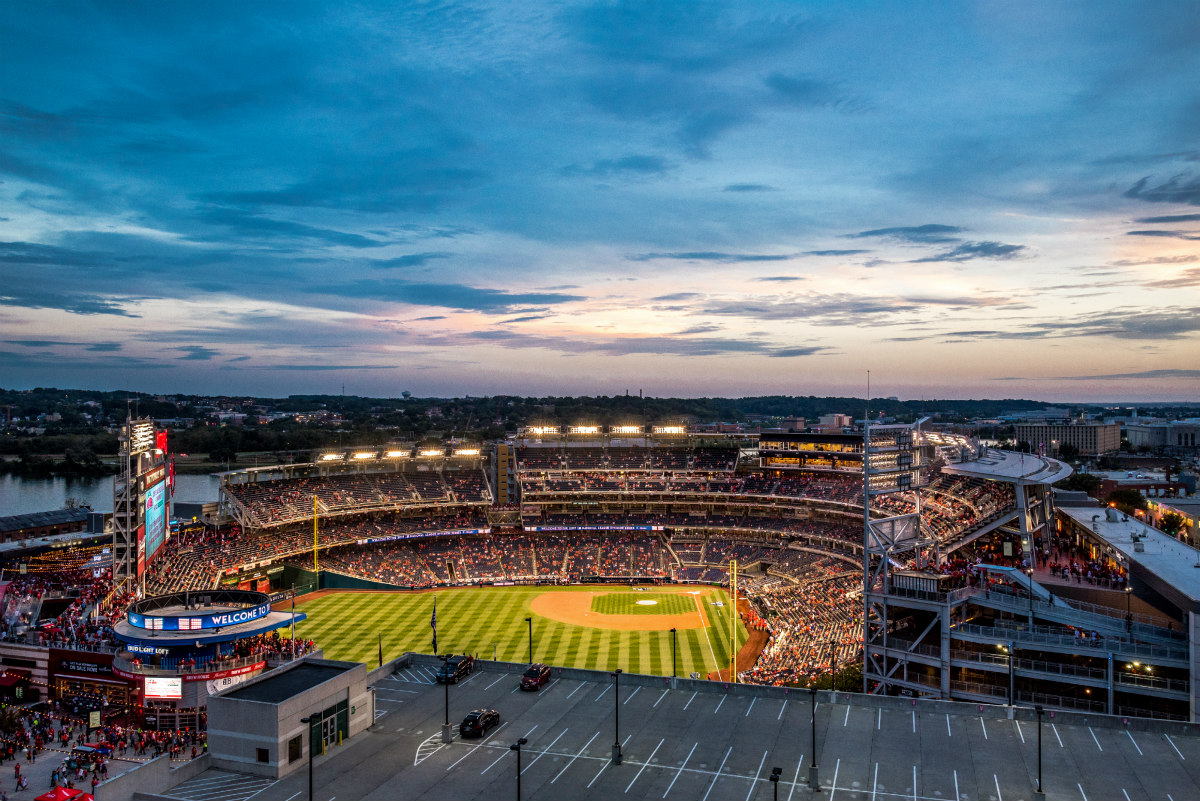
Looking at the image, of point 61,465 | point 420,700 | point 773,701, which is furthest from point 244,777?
point 61,465

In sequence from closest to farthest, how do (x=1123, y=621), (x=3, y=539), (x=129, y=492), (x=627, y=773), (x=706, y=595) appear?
(x=627, y=773) → (x=1123, y=621) → (x=129, y=492) → (x=706, y=595) → (x=3, y=539)

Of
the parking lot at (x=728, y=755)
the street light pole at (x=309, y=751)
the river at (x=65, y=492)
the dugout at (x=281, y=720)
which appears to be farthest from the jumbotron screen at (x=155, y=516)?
the river at (x=65, y=492)

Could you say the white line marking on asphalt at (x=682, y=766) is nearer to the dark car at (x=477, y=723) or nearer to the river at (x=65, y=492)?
the dark car at (x=477, y=723)

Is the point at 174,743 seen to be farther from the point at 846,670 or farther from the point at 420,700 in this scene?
the point at 846,670

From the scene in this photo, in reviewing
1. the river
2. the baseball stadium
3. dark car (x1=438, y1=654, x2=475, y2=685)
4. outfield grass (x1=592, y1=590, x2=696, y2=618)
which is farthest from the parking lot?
the river

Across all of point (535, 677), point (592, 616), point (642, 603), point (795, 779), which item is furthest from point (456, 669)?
point (642, 603)

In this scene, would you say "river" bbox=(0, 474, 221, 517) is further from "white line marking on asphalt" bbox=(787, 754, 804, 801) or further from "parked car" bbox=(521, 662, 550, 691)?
"white line marking on asphalt" bbox=(787, 754, 804, 801)
